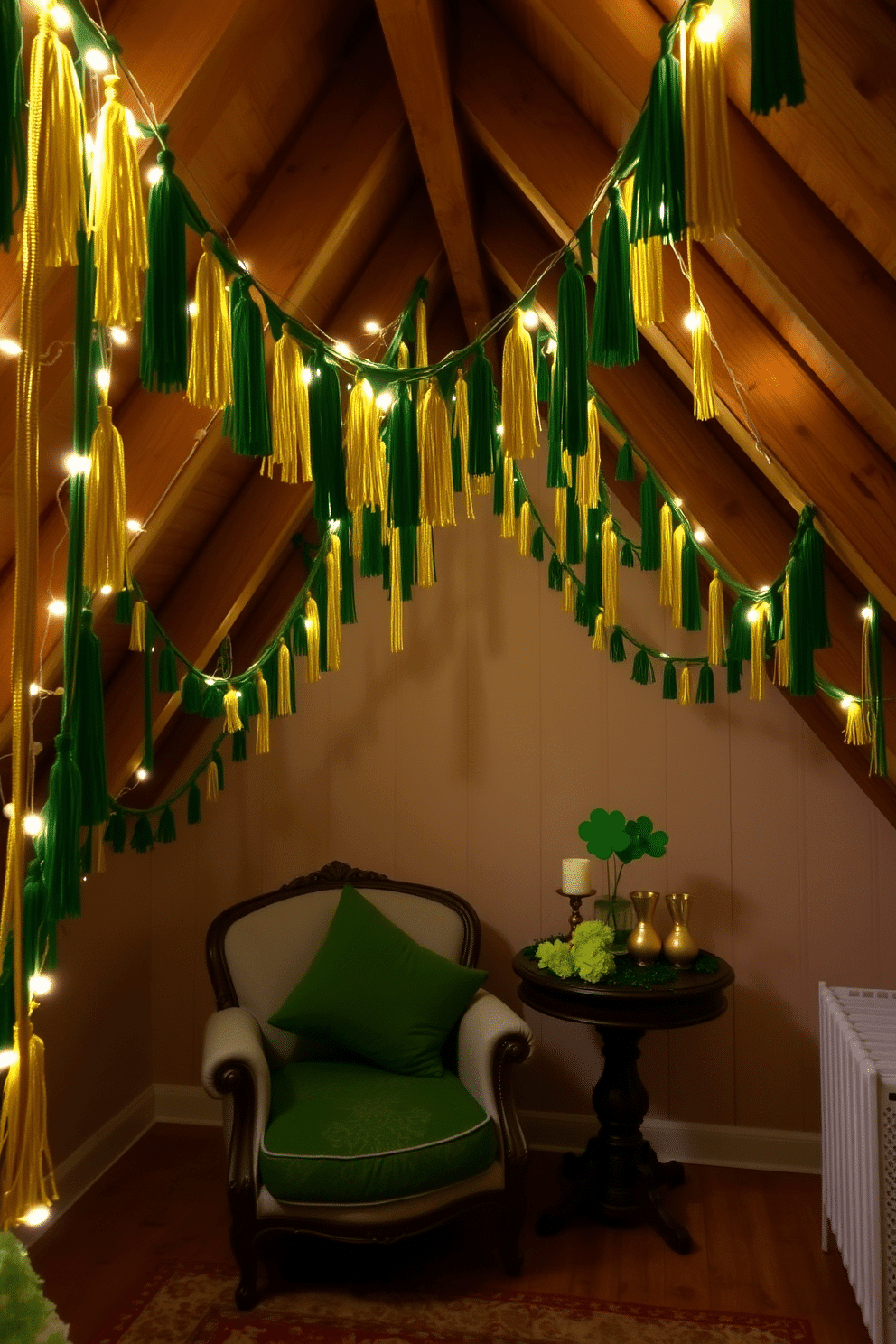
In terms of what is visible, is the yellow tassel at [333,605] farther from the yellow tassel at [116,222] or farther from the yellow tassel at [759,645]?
the yellow tassel at [116,222]

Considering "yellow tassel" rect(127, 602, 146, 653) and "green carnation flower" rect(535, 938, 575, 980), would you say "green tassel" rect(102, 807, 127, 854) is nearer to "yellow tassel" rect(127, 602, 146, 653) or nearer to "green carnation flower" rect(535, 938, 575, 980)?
"yellow tassel" rect(127, 602, 146, 653)

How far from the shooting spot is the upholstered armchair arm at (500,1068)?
2715mm

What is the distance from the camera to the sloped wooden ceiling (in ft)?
4.37

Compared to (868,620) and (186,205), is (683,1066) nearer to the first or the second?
(868,620)

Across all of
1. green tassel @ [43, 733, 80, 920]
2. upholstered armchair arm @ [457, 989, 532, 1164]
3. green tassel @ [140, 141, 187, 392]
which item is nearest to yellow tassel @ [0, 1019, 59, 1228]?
green tassel @ [43, 733, 80, 920]

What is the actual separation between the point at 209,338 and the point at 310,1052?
2.58 m

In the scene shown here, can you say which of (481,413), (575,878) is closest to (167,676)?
(481,413)

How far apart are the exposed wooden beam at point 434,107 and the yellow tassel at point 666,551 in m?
0.81

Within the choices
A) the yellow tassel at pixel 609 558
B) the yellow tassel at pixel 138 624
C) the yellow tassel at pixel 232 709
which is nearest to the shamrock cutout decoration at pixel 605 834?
the yellow tassel at pixel 609 558

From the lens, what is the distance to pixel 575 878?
317 cm

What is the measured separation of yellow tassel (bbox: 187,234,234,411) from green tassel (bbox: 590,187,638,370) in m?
0.45

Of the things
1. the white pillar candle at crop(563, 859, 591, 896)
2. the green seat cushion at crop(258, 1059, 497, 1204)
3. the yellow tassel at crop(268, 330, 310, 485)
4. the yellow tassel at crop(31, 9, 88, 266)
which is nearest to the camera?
the yellow tassel at crop(31, 9, 88, 266)

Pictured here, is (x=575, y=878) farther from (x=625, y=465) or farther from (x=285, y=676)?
(x=625, y=465)

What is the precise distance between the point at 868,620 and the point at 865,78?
47.5 inches
